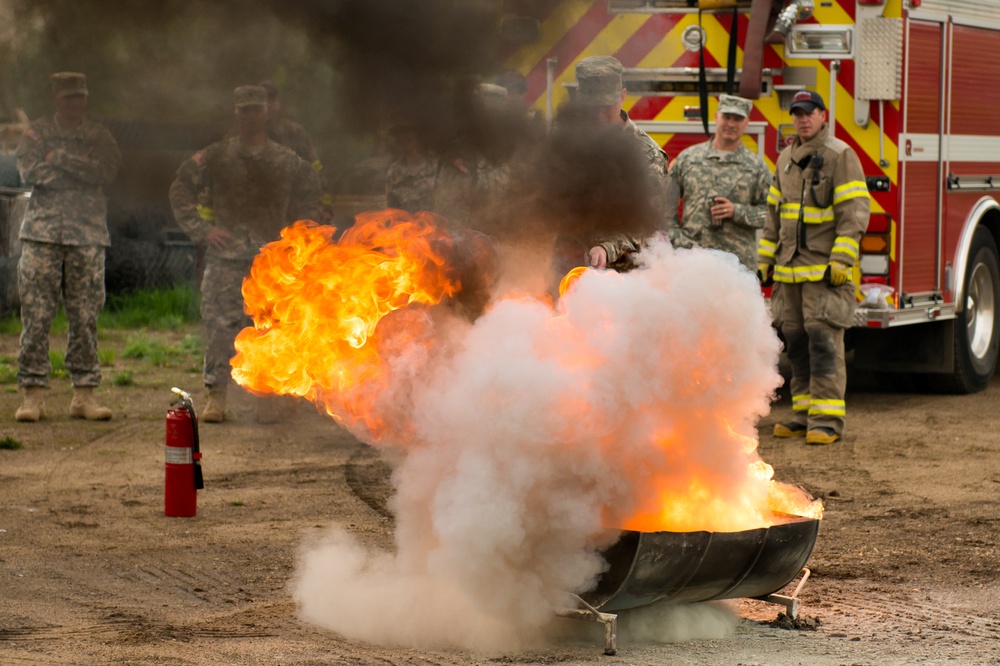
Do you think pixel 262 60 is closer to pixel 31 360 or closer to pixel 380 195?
pixel 380 195

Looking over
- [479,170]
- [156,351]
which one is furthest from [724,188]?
[156,351]

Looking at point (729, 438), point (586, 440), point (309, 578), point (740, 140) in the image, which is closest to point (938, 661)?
point (729, 438)

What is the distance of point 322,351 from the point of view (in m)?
5.48

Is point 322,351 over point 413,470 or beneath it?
over

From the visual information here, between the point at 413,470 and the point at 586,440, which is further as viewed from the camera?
the point at 413,470

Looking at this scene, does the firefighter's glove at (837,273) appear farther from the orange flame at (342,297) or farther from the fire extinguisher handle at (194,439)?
the orange flame at (342,297)

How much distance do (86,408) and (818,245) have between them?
208 inches

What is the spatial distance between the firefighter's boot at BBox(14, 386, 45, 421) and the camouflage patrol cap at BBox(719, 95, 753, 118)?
205 inches

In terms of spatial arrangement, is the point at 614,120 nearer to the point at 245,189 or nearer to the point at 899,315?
the point at 245,189

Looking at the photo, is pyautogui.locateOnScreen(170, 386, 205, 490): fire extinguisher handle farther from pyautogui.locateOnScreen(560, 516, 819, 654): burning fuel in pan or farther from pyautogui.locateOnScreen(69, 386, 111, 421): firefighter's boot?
pyautogui.locateOnScreen(69, 386, 111, 421): firefighter's boot

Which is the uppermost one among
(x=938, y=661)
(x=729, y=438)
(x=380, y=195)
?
(x=380, y=195)

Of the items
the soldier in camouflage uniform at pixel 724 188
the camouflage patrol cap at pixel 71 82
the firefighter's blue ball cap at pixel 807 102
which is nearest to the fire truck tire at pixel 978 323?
the soldier in camouflage uniform at pixel 724 188

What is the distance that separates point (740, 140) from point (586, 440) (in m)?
5.15

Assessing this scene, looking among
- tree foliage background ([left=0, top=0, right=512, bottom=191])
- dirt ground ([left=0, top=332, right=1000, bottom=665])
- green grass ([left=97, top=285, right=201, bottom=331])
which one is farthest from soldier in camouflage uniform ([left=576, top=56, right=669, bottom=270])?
green grass ([left=97, top=285, right=201, bottom=331])
